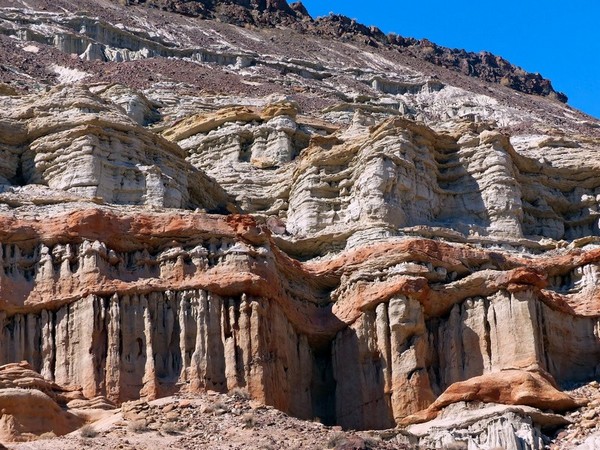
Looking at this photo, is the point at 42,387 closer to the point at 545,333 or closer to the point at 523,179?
the point at 545,333

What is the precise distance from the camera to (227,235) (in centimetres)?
5425

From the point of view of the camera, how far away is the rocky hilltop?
→ 50.2 m

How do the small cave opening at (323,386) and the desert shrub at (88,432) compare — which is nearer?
the desert shrub at (88,432)

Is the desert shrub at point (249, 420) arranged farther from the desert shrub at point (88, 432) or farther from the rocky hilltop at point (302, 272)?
the desert shrub at point (88, 432)

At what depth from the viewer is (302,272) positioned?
58.1 meters

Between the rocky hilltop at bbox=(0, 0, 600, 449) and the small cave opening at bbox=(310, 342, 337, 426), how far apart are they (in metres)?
0.08

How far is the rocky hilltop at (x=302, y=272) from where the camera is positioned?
5016cm

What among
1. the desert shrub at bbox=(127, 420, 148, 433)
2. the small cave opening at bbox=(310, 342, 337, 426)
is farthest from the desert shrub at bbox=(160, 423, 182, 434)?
the small cave opening at bbox=(310, 342, 337, 426)

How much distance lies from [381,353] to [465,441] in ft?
28.0

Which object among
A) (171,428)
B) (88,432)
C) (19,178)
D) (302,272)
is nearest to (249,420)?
(171,428)

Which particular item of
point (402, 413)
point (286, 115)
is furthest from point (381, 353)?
point (286, 115)

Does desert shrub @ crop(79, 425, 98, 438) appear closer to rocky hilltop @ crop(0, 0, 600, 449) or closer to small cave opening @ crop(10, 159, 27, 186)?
rocky hilltop @ crop(0, 0, 600, 449)

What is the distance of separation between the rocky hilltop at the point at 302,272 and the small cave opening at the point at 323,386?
0.26 ft

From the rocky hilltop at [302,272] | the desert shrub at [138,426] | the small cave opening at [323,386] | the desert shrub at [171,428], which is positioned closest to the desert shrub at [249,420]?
the desert shrub at [171,428]
